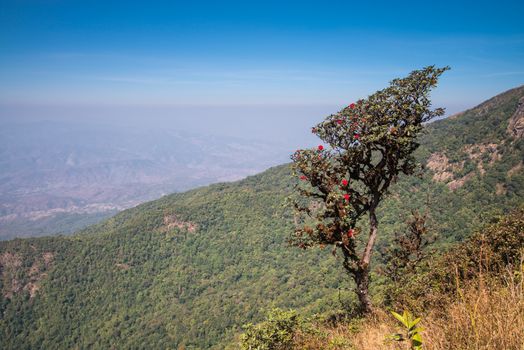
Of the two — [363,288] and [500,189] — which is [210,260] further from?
[363,288]

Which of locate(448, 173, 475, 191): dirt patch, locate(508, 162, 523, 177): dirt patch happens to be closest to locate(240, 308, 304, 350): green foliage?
locate(508, 162, 523, 177): dirt patch

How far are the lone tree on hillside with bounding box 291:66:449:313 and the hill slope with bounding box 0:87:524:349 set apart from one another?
35631mm

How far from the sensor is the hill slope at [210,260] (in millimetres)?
56281

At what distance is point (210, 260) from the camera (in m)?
87.3

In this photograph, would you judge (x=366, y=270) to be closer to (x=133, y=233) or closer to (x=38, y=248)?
(x=133, y=233)

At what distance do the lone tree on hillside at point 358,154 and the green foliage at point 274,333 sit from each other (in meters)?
2.59

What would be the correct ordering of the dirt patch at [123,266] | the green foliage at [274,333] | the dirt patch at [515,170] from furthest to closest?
the dirt patch at [123,266]
the dirt patch at [515,170]
the green foliage at [274,333]

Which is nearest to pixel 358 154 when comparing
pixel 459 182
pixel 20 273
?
pixel 459 182

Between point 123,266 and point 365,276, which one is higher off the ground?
point 365,276

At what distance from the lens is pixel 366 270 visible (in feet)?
34.0

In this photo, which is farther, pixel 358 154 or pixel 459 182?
pixel 459 182

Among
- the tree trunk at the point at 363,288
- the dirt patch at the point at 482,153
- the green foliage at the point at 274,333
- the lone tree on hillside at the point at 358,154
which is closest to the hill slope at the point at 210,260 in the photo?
the dirt patch at the point at 482,153

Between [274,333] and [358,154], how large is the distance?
20.7ft

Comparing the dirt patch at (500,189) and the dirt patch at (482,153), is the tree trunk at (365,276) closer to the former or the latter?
the dirt patch at (500,189)
